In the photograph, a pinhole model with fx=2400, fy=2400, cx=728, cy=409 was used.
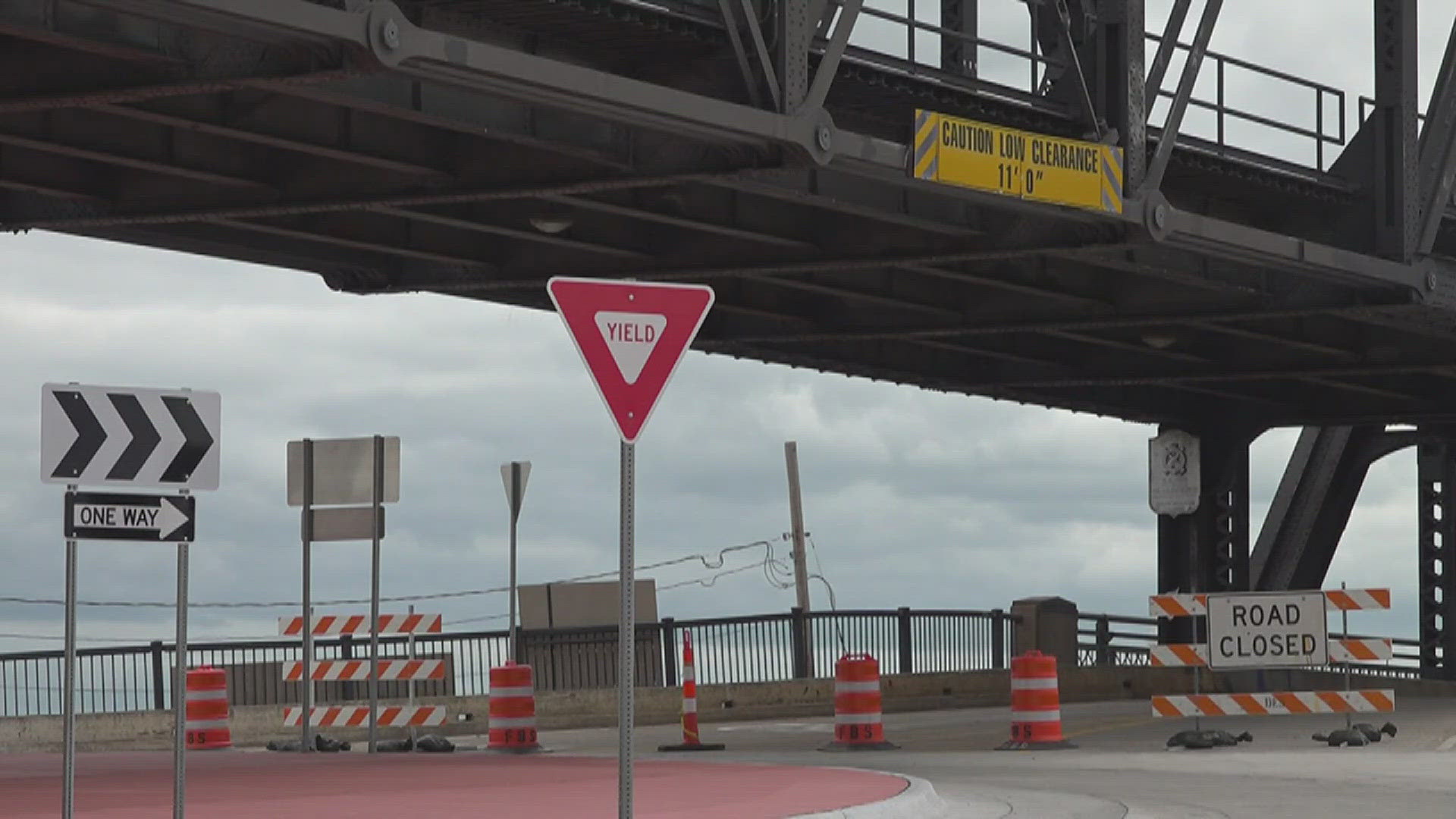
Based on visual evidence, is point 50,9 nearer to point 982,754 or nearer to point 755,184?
point 755,184

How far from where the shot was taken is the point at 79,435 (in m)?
12.2

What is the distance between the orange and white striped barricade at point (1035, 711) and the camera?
81.7 feet

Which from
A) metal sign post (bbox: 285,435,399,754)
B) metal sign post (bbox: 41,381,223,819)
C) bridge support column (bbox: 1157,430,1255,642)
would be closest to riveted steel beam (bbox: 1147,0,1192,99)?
metal sign post (bbox: 285,435,399,754)

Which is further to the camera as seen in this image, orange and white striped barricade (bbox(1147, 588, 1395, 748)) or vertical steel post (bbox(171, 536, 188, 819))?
orange and white striped barricade (bbox(1147, 588, 1395, 748))

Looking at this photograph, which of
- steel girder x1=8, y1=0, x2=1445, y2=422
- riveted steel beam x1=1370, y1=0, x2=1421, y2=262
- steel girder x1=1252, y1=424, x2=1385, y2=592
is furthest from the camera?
steel girder x1=1252, y1=424, x2=1385, y2=592

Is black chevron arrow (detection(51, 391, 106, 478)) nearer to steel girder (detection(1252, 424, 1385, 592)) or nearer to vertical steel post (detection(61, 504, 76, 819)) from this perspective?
vertical steel post (detection(61, 504, 76, 819))

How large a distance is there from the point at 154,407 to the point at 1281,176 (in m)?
20.1

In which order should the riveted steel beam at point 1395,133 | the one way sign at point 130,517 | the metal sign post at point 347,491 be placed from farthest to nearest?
1. the riveted steel beam at point 1395,133
2. the metal sign post at point 347,491
3. the one way sign at point 130,517

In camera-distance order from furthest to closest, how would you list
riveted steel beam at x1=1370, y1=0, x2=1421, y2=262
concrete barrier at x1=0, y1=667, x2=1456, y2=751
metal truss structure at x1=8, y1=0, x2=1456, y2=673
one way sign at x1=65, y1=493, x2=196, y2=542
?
concrete barrier at x1=0, y1=667, x2=1456, y2=751
riveted steel beam at x1=1370, y1=0, x2=1421, y2=262
metal truss structure at x1=8, y1=0, x2=1456, y2=673
one way sign at x1=65, y1=493, x2=196, y2=542

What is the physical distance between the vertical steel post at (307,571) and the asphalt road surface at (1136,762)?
2.95m

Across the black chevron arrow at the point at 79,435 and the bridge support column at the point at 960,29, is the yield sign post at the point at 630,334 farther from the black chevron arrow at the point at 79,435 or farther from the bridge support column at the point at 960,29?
the bridge support column at the point at 960,29

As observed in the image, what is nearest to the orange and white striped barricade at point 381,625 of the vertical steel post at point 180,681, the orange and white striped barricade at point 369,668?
the orange and white striped barricade at point 369,668

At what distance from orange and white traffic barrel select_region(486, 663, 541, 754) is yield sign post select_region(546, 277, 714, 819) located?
576 inches

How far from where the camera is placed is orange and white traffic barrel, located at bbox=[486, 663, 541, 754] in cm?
2488
